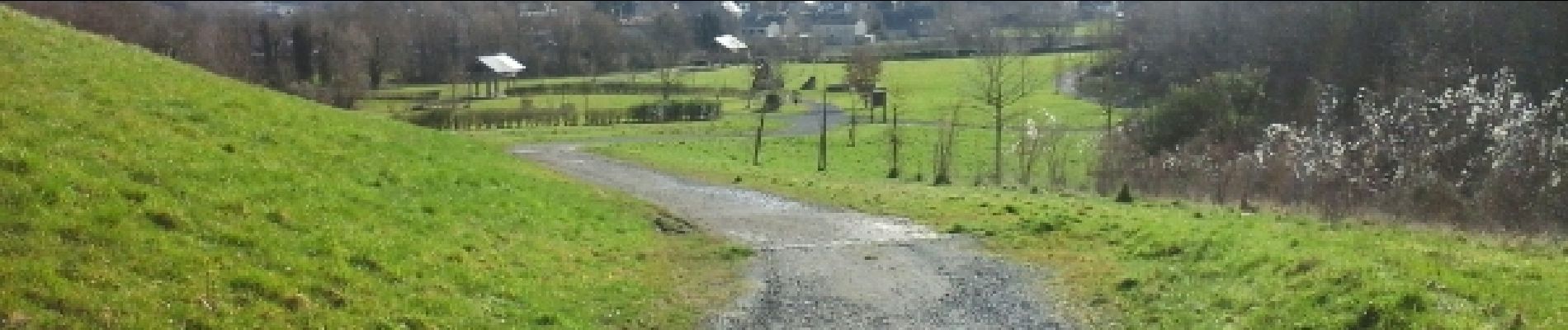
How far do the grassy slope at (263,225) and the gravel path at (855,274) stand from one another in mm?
1141

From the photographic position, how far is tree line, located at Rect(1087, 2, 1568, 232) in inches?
1496

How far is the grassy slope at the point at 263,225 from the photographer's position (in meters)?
10.7

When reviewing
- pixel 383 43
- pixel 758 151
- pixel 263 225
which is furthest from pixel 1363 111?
pixel 383 43

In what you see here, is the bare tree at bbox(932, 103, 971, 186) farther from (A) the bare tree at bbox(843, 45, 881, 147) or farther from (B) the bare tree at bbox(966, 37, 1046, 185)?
(A) the bare tree at bbox(843, 45, 881, 147)

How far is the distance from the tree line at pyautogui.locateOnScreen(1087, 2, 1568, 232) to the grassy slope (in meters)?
21.7

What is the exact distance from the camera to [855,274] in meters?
18.4

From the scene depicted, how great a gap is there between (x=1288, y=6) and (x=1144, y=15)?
34.8m

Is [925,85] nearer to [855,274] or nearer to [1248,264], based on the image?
[855,274]

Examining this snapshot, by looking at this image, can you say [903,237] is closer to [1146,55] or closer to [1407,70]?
[1407,70]

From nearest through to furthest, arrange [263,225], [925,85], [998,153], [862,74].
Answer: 1. [263,225]
2. [998,153]
3. [862,74]
4. [925,85]

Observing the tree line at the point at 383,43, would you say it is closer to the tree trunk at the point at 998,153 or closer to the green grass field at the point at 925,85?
the green grass field at the point at 925,85

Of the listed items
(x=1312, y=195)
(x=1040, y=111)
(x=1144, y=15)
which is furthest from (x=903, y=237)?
(x=1144, y=15)

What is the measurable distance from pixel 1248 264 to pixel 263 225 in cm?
1335

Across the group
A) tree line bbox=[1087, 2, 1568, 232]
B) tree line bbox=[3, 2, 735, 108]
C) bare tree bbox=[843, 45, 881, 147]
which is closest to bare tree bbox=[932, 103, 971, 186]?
bare tree bbox=[843, 45, 881, 147]
